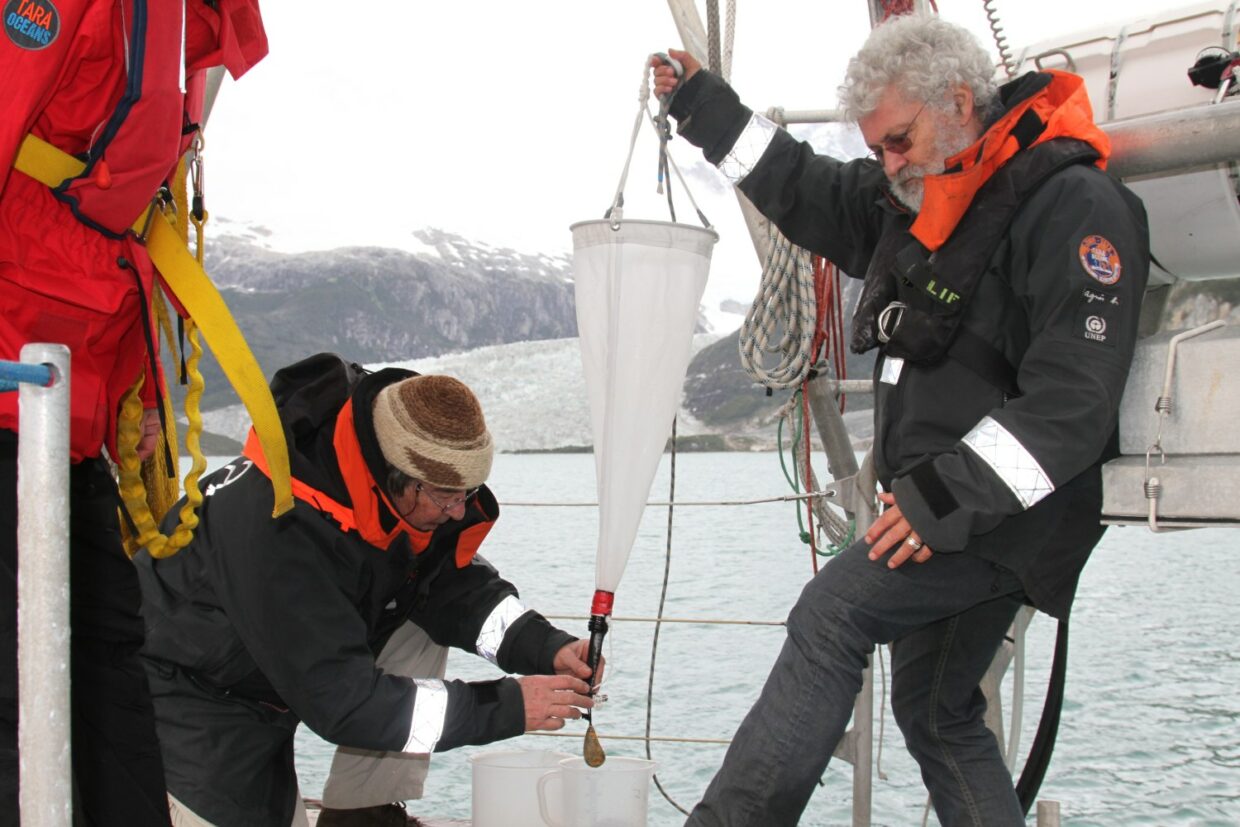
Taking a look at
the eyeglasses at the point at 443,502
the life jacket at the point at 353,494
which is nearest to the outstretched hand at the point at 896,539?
the eyeglasses at the point at 443,502

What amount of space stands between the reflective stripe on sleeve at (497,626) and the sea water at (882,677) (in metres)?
0.22

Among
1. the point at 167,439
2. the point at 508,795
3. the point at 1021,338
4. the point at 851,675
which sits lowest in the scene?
the point at 508,795

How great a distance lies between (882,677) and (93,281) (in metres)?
2.15

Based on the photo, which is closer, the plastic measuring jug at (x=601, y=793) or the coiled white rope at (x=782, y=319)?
the plastic measuring jug at (x=601, y=793)

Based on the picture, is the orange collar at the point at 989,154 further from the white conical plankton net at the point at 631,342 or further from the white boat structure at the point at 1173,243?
the white conical plankton net at the point at 631,342

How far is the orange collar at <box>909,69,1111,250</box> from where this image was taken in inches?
70.2

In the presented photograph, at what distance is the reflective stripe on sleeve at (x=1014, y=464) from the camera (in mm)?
1626

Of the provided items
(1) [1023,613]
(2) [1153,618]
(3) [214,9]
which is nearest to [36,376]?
(3) [214,9]

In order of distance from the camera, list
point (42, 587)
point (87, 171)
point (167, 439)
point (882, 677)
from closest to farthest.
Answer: point (42, 587) < point (87, 171) < point (167, 439) < point (882, 677)

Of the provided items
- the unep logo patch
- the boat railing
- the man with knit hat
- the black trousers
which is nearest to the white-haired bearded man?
the man with knit hat

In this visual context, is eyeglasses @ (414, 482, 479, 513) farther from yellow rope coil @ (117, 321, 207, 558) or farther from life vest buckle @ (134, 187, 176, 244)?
life vest buckle @ (134, 187, 176, 244)

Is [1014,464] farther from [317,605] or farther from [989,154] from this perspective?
[317,605]

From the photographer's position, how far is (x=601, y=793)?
7.70 feet

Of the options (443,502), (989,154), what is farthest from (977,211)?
(443,502)
